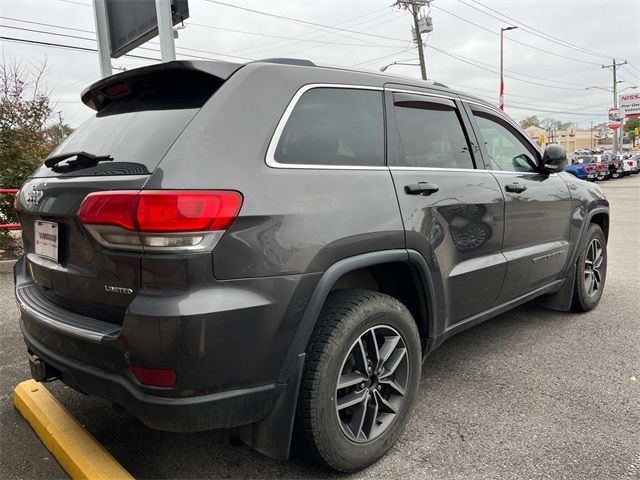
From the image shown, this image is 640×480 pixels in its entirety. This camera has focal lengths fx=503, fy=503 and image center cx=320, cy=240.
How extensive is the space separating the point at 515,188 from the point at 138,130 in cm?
244

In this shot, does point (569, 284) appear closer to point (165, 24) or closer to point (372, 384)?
point (372, 384)

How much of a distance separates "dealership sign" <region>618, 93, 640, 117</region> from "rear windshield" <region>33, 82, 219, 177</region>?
5363 cm

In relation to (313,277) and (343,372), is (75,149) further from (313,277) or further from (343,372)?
(343,372)

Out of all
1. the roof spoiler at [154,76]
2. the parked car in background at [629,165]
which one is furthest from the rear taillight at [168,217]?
the parked car in background at [629,165]

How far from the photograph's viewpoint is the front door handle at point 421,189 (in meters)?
2.55

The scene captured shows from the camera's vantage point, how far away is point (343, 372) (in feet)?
7.55

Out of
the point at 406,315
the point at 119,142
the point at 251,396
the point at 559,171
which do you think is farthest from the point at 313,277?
the point at 559,171

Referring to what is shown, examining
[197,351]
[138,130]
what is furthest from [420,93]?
[197,351]

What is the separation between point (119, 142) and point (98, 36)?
6212mm

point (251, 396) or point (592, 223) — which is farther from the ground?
point (592, 223)

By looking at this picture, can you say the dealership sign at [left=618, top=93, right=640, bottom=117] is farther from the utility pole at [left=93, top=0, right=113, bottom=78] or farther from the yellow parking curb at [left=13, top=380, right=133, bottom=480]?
the yellow parking curb at [left=13, top=380, right=133, bottom=480]

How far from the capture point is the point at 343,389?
2.32 m

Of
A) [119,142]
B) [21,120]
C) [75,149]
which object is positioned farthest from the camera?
[21,120]

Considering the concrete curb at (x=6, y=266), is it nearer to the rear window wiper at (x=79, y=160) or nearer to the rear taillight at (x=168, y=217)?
the rear window wiper at (x=79, y=160)
